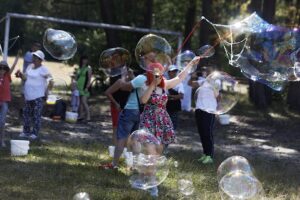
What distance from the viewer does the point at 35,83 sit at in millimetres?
10672

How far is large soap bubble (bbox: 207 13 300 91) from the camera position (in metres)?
9.02

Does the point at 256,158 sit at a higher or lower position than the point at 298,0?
lower

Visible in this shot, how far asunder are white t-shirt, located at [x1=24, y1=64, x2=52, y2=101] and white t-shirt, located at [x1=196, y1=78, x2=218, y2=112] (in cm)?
281

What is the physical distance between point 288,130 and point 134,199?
30.4ft

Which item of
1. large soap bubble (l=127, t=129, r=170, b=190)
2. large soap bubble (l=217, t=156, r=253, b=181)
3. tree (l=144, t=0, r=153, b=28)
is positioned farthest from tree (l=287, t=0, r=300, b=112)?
large soap bubble (l=127, t=129, r=170, b=190)

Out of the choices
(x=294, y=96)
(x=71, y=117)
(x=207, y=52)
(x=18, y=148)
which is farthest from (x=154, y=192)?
(x=294, y=96)

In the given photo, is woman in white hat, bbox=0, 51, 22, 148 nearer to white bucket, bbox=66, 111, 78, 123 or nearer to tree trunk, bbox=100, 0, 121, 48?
white bucket, bbox=66, 111, 78, 123

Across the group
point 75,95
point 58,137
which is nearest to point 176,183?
point 58,137

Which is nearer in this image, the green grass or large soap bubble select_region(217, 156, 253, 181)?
large soap bubble select_region(217, 156, 253, 181)

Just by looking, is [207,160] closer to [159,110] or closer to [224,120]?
[159,110]

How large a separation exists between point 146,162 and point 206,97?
299 cm

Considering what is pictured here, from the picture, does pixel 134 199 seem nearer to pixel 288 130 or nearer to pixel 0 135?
pixel 0 135

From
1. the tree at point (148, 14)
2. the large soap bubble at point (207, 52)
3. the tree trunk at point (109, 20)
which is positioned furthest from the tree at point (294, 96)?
the large soap bubble at point (207, 52)

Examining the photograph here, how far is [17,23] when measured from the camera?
35500 millimetres
